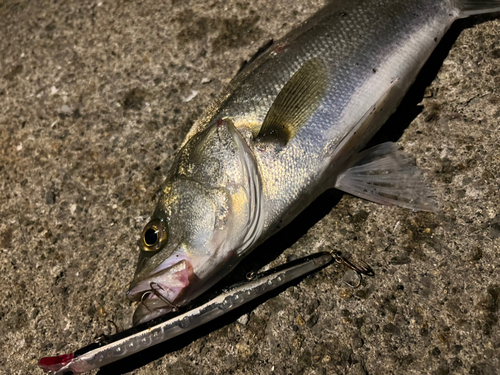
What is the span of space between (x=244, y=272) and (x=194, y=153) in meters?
0.77

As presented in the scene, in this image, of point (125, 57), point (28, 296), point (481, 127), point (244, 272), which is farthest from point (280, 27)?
point (28, 296)

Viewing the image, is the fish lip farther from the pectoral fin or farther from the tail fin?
the tail fin

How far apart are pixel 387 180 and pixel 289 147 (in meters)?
0.67

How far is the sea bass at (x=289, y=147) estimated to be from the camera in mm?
2098

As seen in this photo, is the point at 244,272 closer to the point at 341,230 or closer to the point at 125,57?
the point at 341,230

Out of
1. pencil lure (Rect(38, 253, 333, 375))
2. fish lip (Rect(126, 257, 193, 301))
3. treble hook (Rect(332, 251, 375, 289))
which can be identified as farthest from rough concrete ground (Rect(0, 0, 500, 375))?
fish lip (Rect(126, 257, 193, 301))

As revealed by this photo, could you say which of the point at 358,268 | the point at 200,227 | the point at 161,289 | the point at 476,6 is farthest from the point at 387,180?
the point at 161,289

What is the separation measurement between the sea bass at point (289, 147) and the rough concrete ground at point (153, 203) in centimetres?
22

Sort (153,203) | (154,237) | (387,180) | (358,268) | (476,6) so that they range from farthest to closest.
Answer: (153,203)
(476,6)
(387,180)
(358,268)
(154,237)

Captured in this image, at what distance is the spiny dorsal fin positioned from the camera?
7.25ft

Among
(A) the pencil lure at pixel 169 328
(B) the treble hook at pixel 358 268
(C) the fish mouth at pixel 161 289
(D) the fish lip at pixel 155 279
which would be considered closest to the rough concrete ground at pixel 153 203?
(B) the treble hook at pixel 358 268

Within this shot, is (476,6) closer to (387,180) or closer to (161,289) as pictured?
(387,180)

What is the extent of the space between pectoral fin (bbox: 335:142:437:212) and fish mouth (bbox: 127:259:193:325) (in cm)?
104

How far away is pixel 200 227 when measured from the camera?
2.09 m
